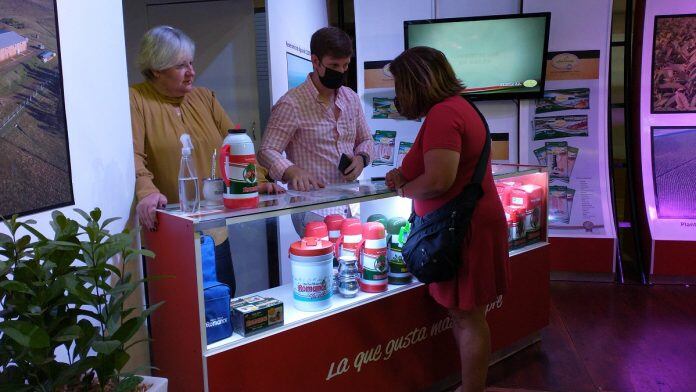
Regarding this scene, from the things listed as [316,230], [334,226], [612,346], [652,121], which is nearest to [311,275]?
[316,230]

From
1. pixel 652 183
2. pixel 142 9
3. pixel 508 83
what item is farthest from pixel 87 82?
pixel 652 183

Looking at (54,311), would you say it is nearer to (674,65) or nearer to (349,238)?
(349,238)

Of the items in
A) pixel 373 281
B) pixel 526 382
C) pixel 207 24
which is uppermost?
pixel 207 24

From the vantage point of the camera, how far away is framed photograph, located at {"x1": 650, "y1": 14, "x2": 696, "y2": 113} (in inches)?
179

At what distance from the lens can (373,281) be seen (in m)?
2.28

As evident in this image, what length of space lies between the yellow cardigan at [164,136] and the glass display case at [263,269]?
0.32 meters

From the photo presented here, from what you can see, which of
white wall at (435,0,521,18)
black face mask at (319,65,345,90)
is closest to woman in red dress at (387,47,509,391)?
black face mask at (319,65,345,90)

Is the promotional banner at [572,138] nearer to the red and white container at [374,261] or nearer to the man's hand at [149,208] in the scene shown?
the red and white container at [374,261]

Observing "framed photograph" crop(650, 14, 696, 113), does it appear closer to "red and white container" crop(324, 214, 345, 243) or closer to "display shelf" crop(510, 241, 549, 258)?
"display shelf" crop(510, 241, 549, 258)

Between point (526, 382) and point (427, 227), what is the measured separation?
1239 millimetres

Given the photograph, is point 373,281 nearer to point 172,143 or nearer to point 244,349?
point 244,349

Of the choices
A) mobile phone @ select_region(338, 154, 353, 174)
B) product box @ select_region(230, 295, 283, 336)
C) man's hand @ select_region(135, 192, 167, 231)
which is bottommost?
product box @ select_region(230, 295, 283, 336)

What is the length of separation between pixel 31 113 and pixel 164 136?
2.17 feet

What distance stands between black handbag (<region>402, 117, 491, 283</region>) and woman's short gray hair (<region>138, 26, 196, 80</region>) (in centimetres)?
115
